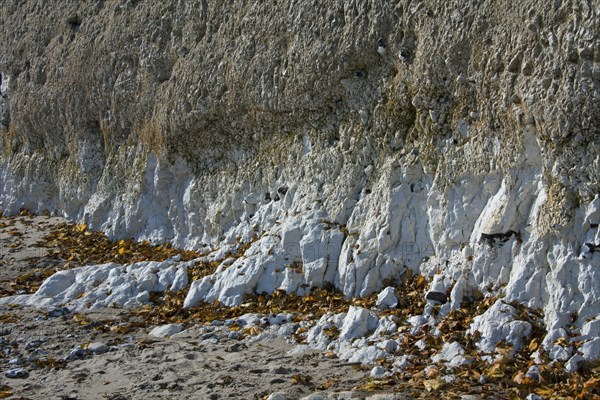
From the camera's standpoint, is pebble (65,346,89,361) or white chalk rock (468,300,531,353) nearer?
white chalk rock (468,300,531,353)

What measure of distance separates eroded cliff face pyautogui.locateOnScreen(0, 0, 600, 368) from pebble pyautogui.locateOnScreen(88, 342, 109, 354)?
1409 millimetres

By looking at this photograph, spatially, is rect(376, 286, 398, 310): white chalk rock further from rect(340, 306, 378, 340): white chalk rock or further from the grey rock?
the grey rock

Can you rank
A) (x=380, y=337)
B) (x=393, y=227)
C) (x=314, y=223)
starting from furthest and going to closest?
(x=314, y=223)
(x=393, y=227)
(x=380, y=337)

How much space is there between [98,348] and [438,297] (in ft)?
11.5

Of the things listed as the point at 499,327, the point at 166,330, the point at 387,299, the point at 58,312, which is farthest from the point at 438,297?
the point at 58,312

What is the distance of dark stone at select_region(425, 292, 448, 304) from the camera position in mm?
7184

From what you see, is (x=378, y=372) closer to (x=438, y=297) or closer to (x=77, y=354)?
(x=438, y=297)

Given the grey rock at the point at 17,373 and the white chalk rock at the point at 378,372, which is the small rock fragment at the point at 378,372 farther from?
the grey rock at the point at 17,373

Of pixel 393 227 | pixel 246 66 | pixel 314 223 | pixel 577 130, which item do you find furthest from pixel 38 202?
pixel 577 130

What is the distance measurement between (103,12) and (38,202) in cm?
410

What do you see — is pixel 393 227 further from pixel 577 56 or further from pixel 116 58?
pixel 116 58

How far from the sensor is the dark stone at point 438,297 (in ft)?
23.6

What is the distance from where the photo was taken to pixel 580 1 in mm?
6672

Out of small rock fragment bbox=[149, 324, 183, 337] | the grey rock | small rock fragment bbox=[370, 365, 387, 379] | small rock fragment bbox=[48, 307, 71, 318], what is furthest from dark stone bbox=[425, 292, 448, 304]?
small rock fragment bbox=[48, 307, 71, 318]
